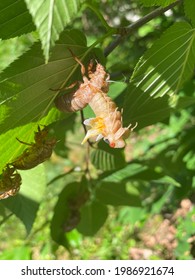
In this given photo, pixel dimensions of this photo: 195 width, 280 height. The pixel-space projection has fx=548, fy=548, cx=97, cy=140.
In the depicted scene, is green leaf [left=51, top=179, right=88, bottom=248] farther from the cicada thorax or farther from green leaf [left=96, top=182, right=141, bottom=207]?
the cicada thorax

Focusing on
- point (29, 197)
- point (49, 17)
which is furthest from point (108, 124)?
point (29, 197)

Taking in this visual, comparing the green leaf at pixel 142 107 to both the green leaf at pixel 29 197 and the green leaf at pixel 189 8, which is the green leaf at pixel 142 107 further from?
the green leaf at pixel 29 197

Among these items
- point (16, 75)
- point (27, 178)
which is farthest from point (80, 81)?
point (27, 178)

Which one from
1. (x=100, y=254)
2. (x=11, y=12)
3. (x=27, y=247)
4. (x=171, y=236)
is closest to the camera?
(x=11, y=12)

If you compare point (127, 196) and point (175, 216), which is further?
point (175, 216)

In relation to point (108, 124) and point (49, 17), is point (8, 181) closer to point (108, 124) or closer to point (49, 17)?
point (108, 124)

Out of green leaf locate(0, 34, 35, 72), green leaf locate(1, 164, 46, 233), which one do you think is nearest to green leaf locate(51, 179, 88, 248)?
green leaf locate(1, 164, 46, 233)

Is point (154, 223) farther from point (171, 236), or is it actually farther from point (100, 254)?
point (171, 236)
